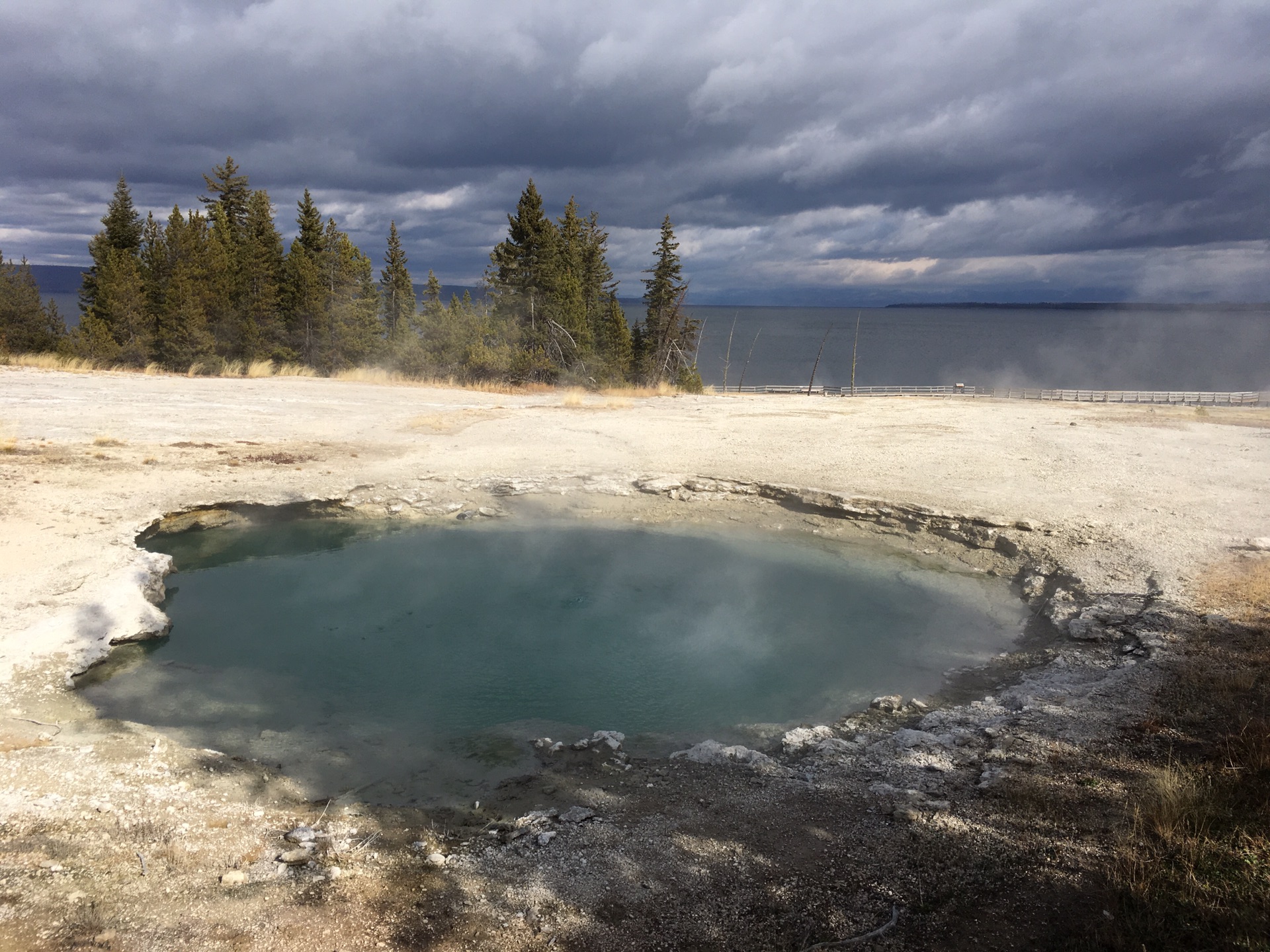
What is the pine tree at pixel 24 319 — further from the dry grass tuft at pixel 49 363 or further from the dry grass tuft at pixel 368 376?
the dry grass tuft at pixel 368 376

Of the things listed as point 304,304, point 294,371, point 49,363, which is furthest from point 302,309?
point 49,363

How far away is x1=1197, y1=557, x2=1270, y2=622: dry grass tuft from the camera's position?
26.4 feet

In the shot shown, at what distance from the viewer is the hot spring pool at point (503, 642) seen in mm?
7062

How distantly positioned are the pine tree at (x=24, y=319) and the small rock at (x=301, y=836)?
1316 inches

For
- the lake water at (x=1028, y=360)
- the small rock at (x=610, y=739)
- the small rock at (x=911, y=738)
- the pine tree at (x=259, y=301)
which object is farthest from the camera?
the lake water at (x=1028, y=360)

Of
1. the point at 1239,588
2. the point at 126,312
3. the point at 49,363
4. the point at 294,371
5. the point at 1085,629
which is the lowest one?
the point at 1085,629

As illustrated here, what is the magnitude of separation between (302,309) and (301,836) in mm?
33396

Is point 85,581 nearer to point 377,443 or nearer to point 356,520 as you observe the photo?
point 356,520

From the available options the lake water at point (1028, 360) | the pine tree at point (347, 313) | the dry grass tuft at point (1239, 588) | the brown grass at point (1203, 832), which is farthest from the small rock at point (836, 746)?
the lake water at point (1028, 360)

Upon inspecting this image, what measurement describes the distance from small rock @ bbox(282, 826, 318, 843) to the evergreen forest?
26592 mm

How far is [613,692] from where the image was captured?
26.6 ft

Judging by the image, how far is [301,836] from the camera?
494 centimetres

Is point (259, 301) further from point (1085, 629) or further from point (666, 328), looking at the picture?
point (1085, 629)

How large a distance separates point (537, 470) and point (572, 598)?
4.88m
